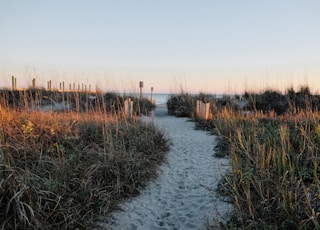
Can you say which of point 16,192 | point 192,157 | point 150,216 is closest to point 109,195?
point 150,216

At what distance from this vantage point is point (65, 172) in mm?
3029

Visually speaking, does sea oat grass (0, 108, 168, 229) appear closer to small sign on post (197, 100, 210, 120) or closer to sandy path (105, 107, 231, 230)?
sandy path (105, 107, 231, 230)

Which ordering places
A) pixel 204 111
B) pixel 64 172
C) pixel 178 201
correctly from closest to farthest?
1. pixel 64 172
2. pixel 178 201
3. pixel 204 111

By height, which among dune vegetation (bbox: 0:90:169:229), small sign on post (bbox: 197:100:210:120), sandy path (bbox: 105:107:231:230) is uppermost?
small sign on post (bbox: 197:100:210:120)

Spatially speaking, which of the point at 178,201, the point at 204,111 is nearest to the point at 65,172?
the point at 178,201

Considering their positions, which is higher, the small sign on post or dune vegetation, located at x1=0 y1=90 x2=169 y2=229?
the small sign on post

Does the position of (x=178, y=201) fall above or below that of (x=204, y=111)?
below

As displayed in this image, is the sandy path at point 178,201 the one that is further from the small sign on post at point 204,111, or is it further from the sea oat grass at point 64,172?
the small sign on post at point 204,111

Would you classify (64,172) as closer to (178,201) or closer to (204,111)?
(178,201)

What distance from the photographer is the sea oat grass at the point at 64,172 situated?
221cm

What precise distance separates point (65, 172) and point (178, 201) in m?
1.48

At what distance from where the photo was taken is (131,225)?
2.70m

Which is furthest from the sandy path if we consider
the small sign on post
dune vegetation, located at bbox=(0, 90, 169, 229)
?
the small sign on post

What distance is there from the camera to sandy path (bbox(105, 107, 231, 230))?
2738mm
